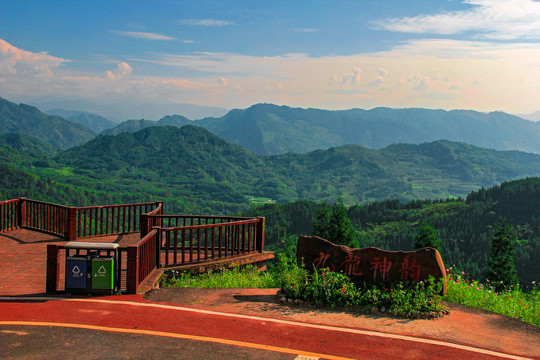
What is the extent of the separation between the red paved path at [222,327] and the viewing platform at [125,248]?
31.0 inches

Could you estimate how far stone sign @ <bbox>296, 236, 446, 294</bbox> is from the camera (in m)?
8.30

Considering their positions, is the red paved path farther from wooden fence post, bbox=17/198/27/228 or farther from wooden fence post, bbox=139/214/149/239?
wooden fence post, bbox=17/198/27/228

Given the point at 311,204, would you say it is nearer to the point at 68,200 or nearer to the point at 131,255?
the point at 68,200

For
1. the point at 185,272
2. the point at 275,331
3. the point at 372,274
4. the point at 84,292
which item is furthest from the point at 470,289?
the point at 84,292

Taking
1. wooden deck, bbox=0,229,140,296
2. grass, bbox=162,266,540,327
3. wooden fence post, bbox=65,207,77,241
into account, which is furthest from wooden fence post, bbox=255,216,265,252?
wooden fence post, bbox=65,207,77,241

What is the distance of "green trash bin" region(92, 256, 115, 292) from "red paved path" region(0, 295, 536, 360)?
37 cm

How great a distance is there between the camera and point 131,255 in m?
8.49

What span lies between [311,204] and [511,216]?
185ft

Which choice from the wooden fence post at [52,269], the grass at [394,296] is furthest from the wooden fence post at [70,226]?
the grass at [394,296]

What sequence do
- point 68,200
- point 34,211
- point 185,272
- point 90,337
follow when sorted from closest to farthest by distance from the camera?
1. point 90,337
2. point 185,272
3. point 34,211
4. point 68,200

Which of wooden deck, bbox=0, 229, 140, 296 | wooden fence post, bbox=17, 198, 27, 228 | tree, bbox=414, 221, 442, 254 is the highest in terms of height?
wooden fence post, bbox=17, 198, 27, 228

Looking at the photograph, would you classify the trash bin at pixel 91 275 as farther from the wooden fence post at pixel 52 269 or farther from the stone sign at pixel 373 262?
the stone sign at pixel 373 262

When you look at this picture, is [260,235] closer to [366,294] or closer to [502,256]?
[366,294]

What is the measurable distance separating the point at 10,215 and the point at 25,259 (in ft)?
14.6
